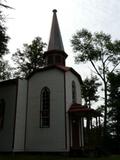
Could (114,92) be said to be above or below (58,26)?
below

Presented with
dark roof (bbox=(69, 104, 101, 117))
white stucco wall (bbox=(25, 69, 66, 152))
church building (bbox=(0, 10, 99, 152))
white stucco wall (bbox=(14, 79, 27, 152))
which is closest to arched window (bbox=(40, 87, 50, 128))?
church building (bbox=(0, 10, 99, 152))

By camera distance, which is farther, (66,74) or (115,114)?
(115,114)

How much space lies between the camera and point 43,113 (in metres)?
17.8

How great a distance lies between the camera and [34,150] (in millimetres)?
17031

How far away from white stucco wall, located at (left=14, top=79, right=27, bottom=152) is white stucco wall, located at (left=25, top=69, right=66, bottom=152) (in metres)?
0.39

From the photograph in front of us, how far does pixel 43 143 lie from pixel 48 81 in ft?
16.0

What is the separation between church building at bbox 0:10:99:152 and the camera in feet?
54.9

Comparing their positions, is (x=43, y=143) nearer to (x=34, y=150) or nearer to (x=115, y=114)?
(x=34, y=150)

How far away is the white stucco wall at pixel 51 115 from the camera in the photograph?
54.4 feet

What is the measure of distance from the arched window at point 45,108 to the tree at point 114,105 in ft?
42.7

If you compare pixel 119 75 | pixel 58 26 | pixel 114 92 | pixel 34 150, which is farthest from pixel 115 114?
pixel 34 150

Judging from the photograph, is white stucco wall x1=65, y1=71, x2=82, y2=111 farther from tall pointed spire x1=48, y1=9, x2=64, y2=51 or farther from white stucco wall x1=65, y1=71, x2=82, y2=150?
tall pointed spire x1=48, y1=9, x2=64, y2=51

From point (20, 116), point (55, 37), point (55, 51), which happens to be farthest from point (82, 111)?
point (55, 37)

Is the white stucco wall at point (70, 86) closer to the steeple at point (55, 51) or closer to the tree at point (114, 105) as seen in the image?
the steeple at point (55, 51)
